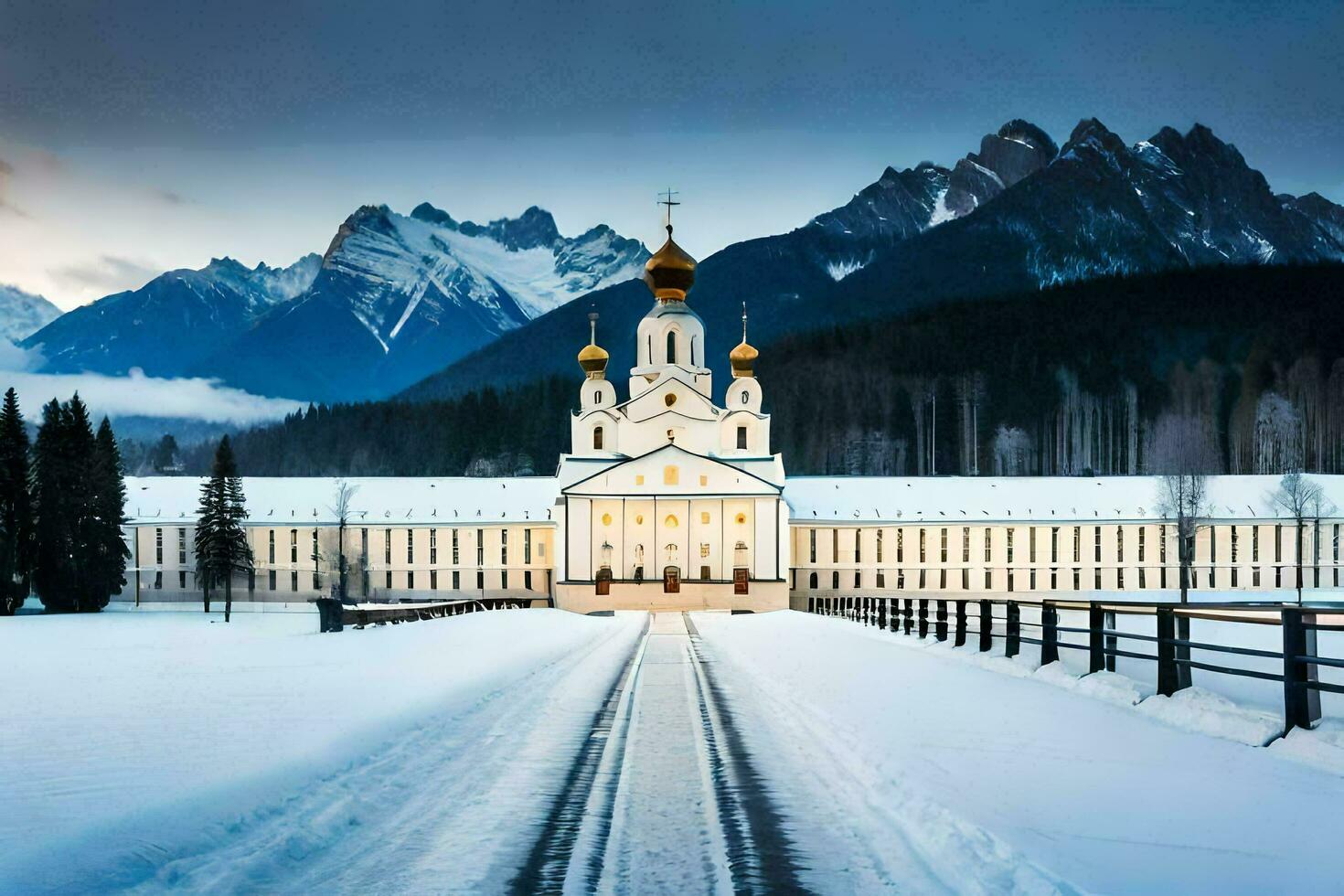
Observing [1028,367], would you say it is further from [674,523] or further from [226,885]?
[226,885]

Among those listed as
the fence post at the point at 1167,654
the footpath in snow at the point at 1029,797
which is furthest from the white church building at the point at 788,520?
the footpath in snow at the point at 1029,797

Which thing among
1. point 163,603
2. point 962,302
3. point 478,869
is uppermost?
point 962,302

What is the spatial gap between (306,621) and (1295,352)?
108864 millimetres

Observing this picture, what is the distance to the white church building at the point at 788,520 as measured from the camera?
274 ft

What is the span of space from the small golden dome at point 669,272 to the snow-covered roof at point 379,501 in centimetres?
1585

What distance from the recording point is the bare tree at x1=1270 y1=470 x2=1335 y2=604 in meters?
83.6

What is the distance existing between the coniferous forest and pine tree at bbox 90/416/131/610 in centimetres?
5835

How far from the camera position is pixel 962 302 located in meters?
151

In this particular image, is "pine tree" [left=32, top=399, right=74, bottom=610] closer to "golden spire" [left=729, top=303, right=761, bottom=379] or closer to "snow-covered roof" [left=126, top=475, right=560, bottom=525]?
"snow-covered roof" [left=126, top=475, right=560, bottom=525]

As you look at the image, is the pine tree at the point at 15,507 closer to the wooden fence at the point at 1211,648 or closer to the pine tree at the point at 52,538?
the pine tree at the point at 52,538

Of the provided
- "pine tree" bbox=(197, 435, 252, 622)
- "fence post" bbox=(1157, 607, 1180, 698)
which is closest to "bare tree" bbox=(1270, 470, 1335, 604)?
"pine tree" bbox=(197, 435, 252, 622)

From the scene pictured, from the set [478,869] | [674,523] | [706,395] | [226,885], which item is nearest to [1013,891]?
[478,869]

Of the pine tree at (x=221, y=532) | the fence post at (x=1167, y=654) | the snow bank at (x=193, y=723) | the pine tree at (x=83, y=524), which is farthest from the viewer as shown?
the pine tree at (x=221, y=532)

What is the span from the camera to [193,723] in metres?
14.1
